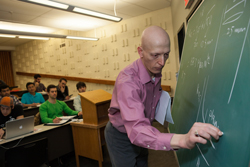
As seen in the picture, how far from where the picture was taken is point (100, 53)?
277 inches

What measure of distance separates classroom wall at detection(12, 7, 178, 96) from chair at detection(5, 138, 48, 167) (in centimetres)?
384

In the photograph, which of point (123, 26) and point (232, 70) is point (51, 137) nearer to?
point (232, 70)

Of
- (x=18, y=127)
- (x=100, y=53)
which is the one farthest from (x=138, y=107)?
(x=100, y=53)

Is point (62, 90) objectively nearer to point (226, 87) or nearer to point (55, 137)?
point (55, 137)

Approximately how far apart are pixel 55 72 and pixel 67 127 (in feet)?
20.5

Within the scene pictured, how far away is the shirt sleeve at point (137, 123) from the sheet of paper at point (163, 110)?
353 mm

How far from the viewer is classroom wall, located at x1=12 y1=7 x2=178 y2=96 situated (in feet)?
17.9

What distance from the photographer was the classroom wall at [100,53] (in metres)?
5.46

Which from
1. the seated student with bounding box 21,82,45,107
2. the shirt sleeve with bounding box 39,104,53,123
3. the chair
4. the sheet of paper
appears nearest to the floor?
the shirt sleeve with bounding box 39,104,53,123

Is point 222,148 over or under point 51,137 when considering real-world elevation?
over

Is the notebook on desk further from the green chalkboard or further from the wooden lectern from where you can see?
the green chalkboard

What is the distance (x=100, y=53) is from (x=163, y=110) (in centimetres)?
598

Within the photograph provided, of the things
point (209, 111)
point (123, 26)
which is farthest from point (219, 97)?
point (123, 26)

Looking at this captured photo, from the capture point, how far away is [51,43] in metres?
8.76
